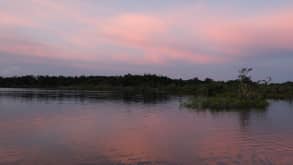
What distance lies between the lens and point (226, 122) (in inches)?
947

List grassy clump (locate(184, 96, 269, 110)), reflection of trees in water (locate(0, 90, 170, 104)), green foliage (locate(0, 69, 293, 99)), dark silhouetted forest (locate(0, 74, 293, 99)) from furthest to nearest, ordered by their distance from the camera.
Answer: dark silhouetted forest (locate(0, 74, 293, 99))
green foliage (locate(0, 69, 293, 99))
reflection of trees in water (locate(0, 90, 170, 104))
grassy clump (locate(184, 96, 269, 110))

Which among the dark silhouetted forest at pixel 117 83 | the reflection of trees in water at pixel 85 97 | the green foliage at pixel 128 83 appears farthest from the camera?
the dark silhouetted forest at pixel 117 83

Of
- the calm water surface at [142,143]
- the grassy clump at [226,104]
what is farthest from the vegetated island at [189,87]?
the calm water surface at [142,143]

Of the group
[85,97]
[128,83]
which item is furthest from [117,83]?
[85,97]

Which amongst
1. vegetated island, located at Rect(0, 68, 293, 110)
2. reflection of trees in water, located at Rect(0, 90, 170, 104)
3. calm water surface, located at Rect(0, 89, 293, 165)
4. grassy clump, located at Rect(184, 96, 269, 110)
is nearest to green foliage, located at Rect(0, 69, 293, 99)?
vegetated island, located at Rect(0, 68, 293, 110)

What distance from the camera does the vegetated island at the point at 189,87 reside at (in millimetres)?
37250

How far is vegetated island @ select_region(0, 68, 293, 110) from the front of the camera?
3725 centimetres

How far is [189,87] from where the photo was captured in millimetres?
80875

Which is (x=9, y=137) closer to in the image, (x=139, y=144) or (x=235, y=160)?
(x=139, y=144)

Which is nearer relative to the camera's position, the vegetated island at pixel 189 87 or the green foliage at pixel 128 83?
the vegetated island at pixel 189 87

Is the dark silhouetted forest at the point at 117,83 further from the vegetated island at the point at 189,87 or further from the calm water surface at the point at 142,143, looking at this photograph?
the calm water surface at the point at 142,143

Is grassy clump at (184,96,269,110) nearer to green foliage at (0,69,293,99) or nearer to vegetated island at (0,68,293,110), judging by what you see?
vegetated island at (0,68,293,110)

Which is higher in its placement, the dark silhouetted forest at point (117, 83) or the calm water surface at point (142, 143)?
the dark silhouetted forest at point (117, 83)

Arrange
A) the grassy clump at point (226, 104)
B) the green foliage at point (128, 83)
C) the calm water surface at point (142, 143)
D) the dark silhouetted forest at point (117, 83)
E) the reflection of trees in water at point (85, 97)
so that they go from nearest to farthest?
the calm water surface at point (142, 143), the grassy clump at point (226, 104), the reflection of trees in water at point (85, 97), the green foliage at point (128, 83), the dark silhouetted forest at point (117, 83)
